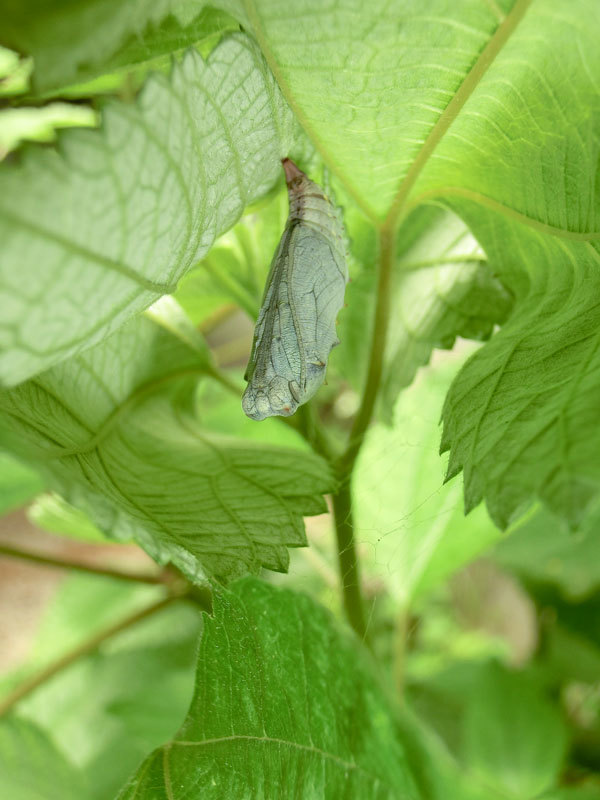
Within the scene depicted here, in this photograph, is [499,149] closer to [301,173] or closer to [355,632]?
[301,173]

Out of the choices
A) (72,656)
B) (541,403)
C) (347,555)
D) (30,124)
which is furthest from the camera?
(72,656)

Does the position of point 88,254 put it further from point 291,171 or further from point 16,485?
point 16,485

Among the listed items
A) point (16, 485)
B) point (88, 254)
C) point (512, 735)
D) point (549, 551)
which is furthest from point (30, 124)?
point (512, 735)

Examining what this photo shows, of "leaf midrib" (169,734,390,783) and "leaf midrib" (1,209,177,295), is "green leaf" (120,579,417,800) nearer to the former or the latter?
"leaf midrib" (169,734,390,783)

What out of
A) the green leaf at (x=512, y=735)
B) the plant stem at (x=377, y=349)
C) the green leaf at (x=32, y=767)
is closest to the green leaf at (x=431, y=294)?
the plant stem at (x=377, y=349)

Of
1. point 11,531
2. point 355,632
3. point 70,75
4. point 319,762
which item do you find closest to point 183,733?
point 319,762

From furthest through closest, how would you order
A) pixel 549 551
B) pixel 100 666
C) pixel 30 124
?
pixel 100 666
pixel 549 551
pixel 30 124
